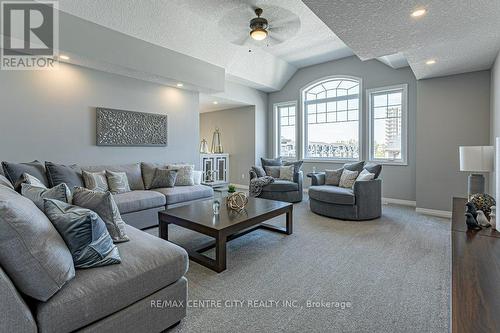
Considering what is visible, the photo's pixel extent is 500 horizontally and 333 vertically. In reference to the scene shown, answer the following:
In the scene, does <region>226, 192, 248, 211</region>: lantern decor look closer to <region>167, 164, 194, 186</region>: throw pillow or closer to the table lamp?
<region>167, 164, 194, 186</region>: throw pillow

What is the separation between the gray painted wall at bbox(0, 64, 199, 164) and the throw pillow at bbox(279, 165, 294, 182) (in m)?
2.50

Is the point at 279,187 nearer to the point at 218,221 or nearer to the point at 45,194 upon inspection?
the point at 218,221

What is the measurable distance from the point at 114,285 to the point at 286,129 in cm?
675

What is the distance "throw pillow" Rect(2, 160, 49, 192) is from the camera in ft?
10.0

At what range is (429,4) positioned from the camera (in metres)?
2.32

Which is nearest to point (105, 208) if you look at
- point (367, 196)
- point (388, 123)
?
point (367, 196)

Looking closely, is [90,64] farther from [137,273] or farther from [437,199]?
[437,199]

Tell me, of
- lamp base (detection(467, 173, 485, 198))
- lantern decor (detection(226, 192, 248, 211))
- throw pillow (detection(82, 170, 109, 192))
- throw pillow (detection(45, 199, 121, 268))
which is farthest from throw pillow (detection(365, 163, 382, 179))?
throw pillow (detection(82, 170, 109, 192))

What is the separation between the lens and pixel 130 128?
15.6 ft

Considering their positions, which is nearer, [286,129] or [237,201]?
[237,201]

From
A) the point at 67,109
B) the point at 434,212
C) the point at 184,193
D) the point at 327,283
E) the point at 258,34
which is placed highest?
the point at 258,34

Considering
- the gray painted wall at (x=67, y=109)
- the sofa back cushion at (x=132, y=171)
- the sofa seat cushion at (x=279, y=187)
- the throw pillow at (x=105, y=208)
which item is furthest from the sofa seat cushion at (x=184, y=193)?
the throw pillow at (x=105, y=208)

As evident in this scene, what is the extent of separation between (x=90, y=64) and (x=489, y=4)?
4.83 m

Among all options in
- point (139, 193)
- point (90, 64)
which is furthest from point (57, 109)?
point (139, 193)
